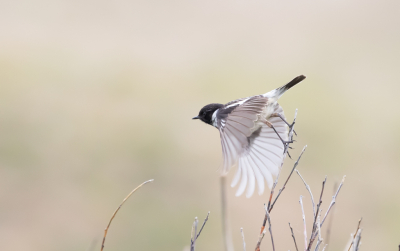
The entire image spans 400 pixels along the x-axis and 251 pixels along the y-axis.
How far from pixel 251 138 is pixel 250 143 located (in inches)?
1.8

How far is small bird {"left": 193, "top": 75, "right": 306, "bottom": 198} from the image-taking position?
245 centimetres

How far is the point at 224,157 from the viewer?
226 cm

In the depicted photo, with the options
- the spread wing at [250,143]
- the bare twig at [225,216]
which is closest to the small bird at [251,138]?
the spread wing at [250,143]

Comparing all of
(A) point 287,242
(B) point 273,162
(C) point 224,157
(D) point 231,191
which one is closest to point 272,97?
(B) point 273,162

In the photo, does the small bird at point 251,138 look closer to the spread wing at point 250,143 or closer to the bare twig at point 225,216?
the spread wing at point 250,143

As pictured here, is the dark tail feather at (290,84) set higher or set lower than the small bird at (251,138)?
higher

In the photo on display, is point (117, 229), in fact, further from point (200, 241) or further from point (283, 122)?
point (283, 122)

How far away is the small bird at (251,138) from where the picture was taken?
2451 mm

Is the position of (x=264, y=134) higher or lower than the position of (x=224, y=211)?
higher

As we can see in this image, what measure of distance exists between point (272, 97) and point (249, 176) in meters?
0.70

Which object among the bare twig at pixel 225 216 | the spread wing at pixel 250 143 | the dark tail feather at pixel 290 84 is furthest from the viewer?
the dark tail feather at pixel 290 84

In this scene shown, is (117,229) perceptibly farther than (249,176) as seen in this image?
Yes

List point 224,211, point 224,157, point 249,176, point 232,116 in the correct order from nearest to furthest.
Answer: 1. point 224,211
2. point 224,157
3. point 232,116
4. point 249,176

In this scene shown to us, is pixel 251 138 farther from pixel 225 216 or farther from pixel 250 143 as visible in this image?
pixel 225 216
